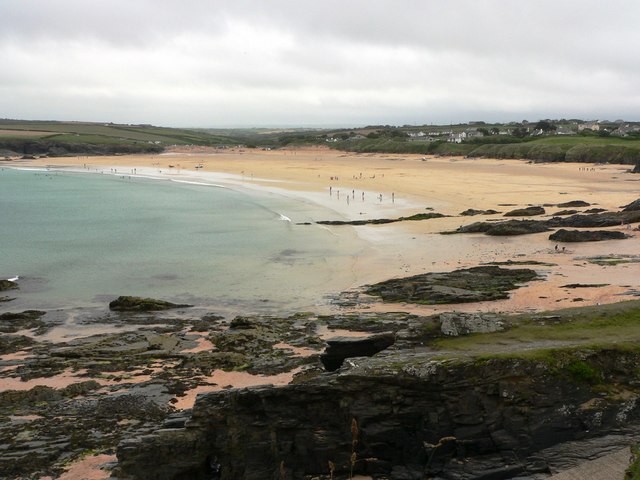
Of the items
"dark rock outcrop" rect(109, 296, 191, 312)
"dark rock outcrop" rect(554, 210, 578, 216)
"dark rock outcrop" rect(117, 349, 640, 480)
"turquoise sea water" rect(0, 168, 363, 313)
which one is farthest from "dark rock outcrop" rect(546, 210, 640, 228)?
"dark rock outcrop" rect(117, 349, 640, 480)

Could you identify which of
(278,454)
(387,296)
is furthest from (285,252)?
(278,454)

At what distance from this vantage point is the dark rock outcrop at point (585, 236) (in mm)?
31094

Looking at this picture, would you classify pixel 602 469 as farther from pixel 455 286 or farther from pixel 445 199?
pixel 445 199

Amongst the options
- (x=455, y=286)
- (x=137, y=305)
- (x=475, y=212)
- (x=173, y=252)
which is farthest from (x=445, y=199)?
(x=137, y=305)

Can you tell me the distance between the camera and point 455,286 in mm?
22406

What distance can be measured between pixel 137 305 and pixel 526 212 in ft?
95.0

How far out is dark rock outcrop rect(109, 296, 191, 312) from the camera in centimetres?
2267

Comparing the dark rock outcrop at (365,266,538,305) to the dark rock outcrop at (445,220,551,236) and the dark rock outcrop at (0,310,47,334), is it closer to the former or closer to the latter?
the dark rock outcrop at (445,220,551,236)

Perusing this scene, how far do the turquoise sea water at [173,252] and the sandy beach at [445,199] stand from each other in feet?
9.40

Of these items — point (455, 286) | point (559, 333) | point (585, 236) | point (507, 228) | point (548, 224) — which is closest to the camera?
point (559, 333)

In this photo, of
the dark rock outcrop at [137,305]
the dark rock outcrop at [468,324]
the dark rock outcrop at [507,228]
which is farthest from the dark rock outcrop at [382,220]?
the dark rock outcrop at [468,324]

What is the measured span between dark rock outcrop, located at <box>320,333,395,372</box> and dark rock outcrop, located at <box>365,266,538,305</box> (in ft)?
31.3

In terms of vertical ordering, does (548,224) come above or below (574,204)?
Result: below

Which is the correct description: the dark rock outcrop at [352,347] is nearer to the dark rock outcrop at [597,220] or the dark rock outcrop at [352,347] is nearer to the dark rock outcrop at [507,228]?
the dark rock outcrop at [507,228]
